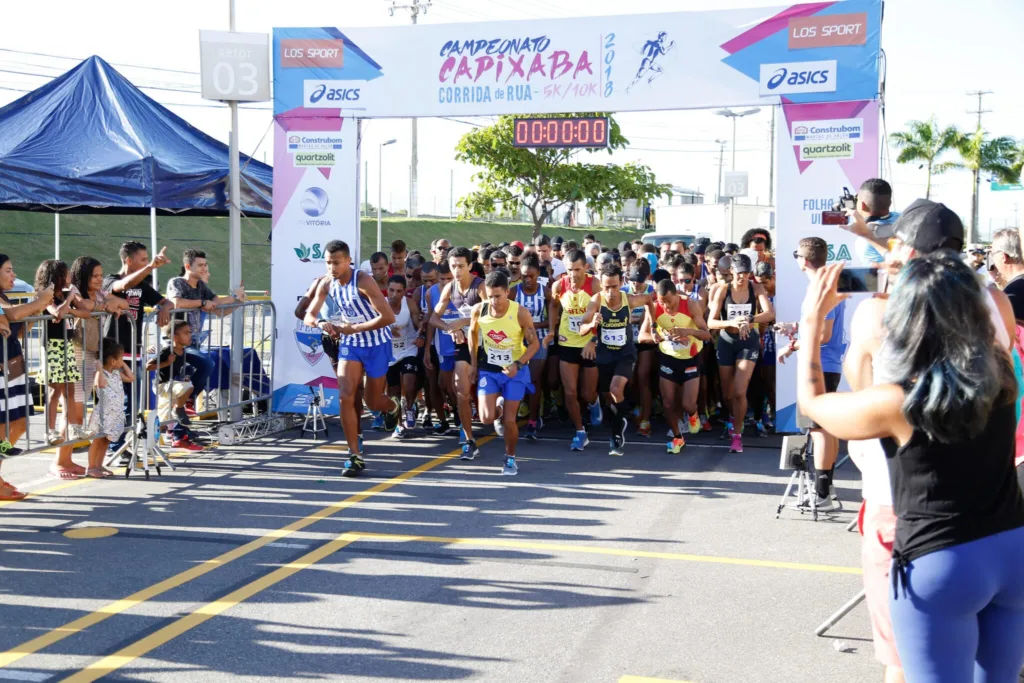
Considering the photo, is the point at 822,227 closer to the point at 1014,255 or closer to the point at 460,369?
the point at 460,369

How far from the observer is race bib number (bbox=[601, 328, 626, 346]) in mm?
9867

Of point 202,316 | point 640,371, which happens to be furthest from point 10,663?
point 640,371

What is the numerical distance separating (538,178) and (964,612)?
96.0 ft

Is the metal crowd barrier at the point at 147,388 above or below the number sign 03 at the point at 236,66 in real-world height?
below

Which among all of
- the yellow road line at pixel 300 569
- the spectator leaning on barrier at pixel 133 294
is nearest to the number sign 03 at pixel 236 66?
the spectator leaning on barrier at pixel 133 294

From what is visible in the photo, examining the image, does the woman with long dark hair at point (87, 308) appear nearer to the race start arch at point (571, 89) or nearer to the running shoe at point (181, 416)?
the running shoe at point (181, 416)

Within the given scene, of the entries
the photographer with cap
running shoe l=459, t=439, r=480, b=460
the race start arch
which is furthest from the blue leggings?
the race start arch

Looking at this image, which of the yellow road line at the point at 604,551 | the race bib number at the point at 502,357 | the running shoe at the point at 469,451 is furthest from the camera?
the running shoe at the point at 469,451

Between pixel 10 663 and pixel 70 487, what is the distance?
3.88 meters

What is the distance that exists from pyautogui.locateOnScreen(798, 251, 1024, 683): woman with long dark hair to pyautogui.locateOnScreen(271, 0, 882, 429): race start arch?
7688mm

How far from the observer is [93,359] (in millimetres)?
8344

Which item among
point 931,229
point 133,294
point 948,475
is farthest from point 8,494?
point 948,475

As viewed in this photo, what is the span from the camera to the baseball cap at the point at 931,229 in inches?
123

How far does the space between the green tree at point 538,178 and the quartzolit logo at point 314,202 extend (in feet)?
60.5
